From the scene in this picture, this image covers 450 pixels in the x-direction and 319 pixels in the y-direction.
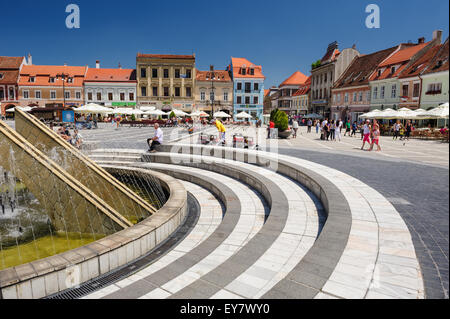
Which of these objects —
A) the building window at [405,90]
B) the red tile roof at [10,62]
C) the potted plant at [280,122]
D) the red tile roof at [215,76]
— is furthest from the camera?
the red tile roof at [215,76]

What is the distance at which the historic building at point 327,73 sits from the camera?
47.4m

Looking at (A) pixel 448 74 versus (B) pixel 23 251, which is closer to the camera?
(A) pixel 448 74

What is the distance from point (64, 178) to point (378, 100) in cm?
4030

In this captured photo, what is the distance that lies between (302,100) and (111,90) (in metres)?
39.6

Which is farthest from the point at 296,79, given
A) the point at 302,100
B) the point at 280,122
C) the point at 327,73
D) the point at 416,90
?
the point at 280,122

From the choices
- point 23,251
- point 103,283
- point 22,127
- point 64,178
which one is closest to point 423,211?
point 103,283

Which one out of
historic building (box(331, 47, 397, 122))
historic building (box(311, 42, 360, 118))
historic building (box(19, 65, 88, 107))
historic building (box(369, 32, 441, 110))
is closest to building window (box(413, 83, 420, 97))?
historic building (box(369, 32, 441, 110))

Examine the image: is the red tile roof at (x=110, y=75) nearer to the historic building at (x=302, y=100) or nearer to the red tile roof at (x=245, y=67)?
the red tile roof at (x=245, y=67)

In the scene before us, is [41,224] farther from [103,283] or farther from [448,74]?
[448,74]

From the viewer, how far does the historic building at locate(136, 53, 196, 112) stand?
5062 centimetres

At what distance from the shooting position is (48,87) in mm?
50250

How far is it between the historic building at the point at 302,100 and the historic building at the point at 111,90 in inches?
1377

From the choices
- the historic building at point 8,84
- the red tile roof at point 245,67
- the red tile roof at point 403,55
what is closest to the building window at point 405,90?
the red tile roof at point 403,55

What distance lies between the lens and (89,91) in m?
51.2
